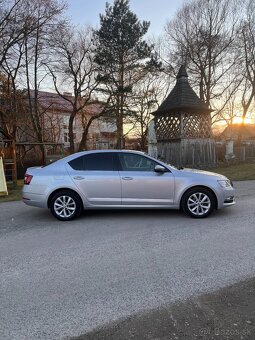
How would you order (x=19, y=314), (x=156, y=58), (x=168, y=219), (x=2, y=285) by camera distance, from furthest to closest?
(x=156, y=58), (x=168, y=219), (x=2, y=285), (x=19, y=314)

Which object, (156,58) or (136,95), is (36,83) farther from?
(156,58)

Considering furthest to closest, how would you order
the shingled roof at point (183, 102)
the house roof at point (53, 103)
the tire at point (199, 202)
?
the house roof at point (53, 103), the shingled roof at point (183, 102), the tire at point (199, 202)

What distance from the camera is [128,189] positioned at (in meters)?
6.96

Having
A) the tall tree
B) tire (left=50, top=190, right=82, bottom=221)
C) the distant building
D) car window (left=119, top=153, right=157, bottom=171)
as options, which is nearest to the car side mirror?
car window (left=119, top=153, right=157, bottom=171)

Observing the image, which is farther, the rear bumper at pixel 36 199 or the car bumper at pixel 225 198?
the rear bumper at pixel 36 199

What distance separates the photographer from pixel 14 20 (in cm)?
1991

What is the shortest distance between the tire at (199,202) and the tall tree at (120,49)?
19551 mm

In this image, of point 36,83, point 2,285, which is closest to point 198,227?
point 2,285

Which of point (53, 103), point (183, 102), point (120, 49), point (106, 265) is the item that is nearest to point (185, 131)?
point (183, 102)

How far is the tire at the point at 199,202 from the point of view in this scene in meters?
6.89

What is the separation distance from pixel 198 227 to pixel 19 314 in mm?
3968

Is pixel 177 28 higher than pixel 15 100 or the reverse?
higher

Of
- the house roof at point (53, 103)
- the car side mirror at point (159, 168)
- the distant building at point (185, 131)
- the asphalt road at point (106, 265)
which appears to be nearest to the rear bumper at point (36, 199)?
the asphalt road at point (106, 265)

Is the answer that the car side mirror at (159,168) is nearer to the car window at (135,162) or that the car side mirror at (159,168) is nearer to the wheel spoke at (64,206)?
the car window at (135,162)
